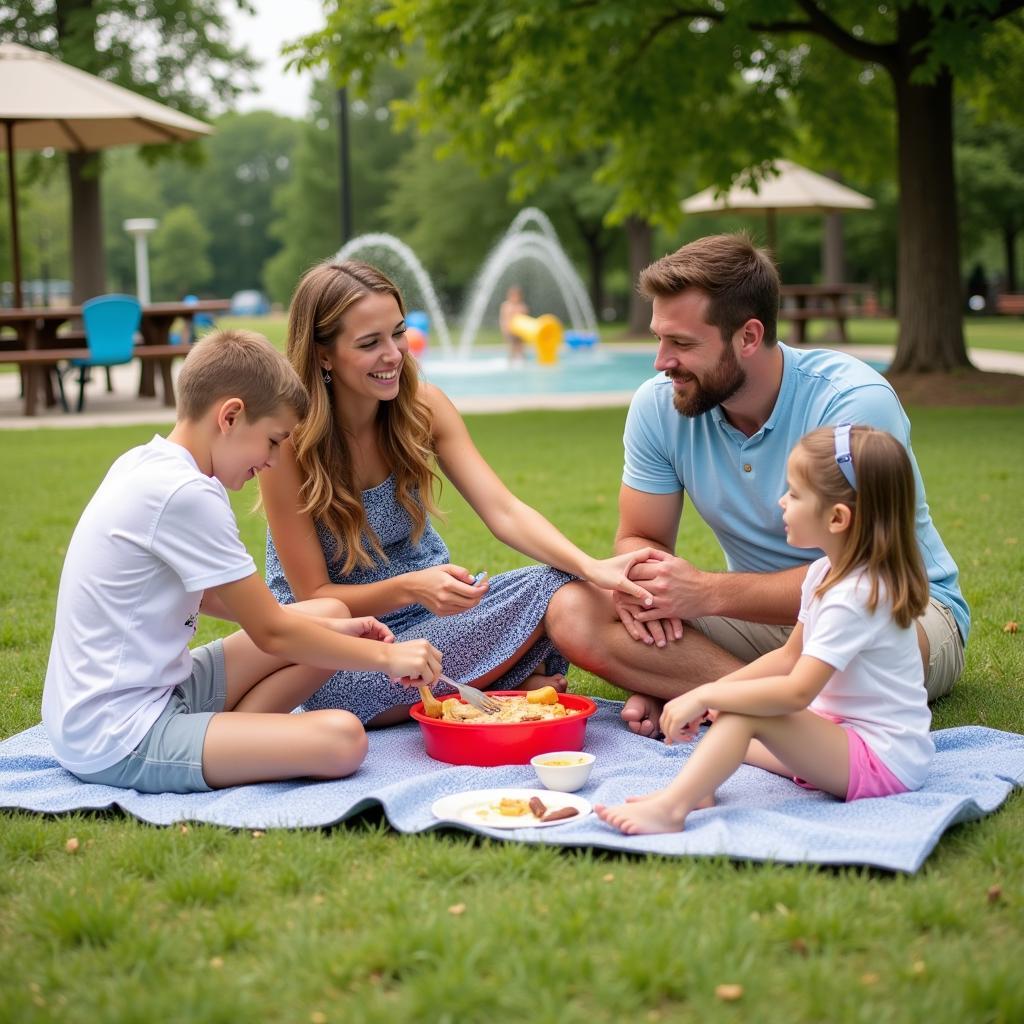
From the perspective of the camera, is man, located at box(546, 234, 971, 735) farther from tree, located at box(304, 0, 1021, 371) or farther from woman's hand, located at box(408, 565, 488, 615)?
tree, located at box(304, 0, 1021, 371)

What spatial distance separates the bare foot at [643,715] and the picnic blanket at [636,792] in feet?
0.38

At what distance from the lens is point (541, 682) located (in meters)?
4.28

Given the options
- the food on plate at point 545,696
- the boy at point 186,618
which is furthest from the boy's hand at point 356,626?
the food on plate at point 545,696

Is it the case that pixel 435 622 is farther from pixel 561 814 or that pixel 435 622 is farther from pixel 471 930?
pixel 471 930

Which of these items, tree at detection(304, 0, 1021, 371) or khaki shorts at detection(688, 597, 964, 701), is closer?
khaki shorts at detection(688, 597, 964, 701)

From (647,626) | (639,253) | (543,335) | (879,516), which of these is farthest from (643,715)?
(639,253)

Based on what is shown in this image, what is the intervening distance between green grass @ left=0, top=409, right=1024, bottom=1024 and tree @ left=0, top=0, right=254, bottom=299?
1619 centimetres

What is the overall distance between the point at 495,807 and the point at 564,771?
23 cm

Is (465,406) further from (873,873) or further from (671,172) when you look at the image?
(873,873)

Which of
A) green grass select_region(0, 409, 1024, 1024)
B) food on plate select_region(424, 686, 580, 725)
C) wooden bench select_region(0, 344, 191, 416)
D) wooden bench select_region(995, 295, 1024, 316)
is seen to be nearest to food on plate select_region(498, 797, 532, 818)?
green grass select_region(0, 409, 1024, 1024)

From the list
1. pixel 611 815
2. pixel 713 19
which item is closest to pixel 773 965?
pixel 611 815

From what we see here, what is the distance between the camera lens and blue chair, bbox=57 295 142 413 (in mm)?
13180

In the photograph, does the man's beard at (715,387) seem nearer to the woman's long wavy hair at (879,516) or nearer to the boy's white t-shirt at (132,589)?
the woman's long wavy hair at (879,516)

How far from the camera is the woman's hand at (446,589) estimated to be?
3.77 metres
